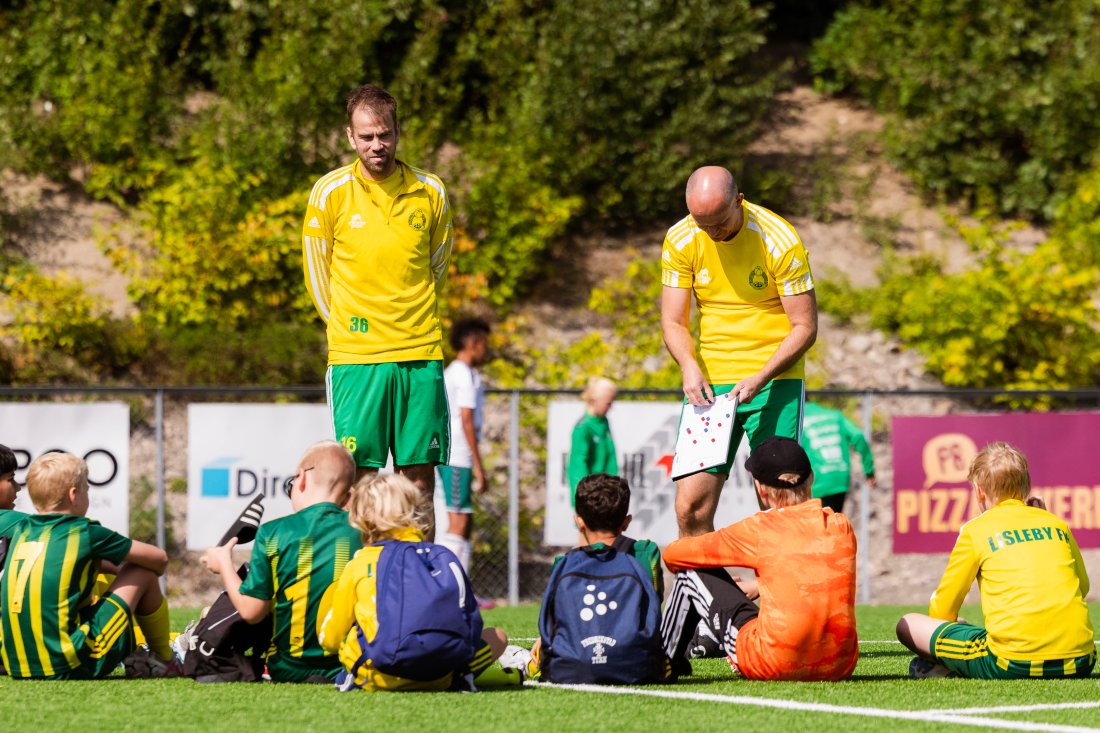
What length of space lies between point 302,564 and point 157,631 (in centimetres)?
110

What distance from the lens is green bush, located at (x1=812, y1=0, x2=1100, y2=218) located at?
19.7 metres

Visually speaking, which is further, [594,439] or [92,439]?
[594,439]

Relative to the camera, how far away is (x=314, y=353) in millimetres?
15859

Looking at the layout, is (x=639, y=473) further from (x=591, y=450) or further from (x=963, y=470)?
(x=963, y=470)

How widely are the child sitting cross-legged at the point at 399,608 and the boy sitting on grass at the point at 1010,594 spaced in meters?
1.96

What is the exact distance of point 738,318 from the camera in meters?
7.43

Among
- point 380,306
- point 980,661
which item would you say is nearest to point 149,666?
Result: point 380,306

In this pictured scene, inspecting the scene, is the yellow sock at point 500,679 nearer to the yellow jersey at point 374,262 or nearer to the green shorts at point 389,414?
the green shorts at point 389,414

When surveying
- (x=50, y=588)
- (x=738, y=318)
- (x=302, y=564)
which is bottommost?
(x=50, y=588)

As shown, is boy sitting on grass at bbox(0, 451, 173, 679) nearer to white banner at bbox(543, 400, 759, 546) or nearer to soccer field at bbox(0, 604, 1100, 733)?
soccer field at bbox(0, 604, 1100, 733)

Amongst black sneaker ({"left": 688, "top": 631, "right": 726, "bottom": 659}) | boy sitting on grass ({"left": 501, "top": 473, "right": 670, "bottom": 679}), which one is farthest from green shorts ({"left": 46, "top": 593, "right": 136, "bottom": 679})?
black sneaker ({"left": 688, "top": 631, "right": 726, "bottom": 659})

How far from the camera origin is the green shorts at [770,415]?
729cm

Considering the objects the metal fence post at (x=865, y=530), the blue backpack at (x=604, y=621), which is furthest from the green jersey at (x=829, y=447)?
the blue backpack at (x=604, y=621)

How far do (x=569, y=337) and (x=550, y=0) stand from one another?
5.14 meters
